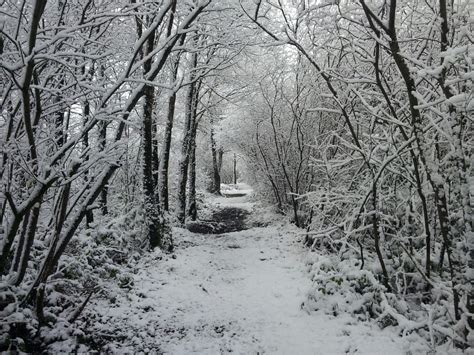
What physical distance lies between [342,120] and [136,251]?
17.5ft

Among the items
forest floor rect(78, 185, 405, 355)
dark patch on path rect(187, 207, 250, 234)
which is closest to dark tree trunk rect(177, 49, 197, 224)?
dark patch on path rect(187, 207, 250, 234)

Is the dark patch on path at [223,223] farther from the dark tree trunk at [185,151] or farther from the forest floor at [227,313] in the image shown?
the forest floor at [227,313]

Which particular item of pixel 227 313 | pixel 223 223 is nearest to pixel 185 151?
pixel 223 223

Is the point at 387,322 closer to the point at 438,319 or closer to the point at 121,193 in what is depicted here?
the point at 438,319

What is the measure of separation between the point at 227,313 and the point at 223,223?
330 inches

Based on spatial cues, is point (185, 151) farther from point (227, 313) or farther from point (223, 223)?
point (227, 313)

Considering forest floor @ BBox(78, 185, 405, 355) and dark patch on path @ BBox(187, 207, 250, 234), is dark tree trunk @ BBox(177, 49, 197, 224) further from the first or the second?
forest floor @ BBox(78, 185, 405, 355)

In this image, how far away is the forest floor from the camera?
3.90m

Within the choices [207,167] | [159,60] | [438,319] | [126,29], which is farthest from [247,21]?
[207,167]

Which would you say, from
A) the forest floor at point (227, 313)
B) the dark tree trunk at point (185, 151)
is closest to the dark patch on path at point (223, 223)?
the dark tree trunk at point (185, 151)

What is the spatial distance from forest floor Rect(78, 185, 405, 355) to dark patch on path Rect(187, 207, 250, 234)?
3.54 meters

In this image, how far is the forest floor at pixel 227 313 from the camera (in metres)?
3.90

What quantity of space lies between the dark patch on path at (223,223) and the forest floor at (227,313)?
354 centimetres

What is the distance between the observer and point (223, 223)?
43.5 feet
